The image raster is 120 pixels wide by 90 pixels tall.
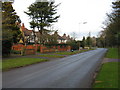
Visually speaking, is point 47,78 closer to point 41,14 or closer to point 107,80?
point 107,80

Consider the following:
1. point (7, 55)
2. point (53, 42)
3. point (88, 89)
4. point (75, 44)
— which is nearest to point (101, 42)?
point (75, 44)

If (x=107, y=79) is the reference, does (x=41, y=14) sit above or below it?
above

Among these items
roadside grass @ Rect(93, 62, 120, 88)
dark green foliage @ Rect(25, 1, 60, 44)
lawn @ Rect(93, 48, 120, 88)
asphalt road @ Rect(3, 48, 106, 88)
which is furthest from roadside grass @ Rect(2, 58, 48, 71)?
dark green foliage @ Rect(25, 1, 60, 44)

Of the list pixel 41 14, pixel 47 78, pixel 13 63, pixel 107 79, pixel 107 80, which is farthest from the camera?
pixel 41 14

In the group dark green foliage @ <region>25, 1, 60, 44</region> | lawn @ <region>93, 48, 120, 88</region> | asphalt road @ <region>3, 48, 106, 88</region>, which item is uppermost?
dark green foliage @ <region>25, 1, 60, 44</region>

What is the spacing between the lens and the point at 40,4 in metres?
45.5

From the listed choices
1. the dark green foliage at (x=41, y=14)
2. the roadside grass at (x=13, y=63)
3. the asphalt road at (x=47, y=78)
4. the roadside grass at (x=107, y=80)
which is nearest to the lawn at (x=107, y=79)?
the roadside grass at (x=107, y=80)

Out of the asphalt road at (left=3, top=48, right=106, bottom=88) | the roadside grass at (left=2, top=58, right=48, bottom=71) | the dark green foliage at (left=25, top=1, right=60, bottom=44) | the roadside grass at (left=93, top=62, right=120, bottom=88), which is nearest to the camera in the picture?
the roadside grass at (left=93, top=62, right=120, bottom=88)

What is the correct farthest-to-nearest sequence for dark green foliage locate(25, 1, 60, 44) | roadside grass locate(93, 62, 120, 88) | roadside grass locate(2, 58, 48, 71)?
dark green foliage locate(25, 1, 60, 44) → roadside grass locate(2, 58, 48, 71) → roadside grass locate(93, 62, 120, 88)

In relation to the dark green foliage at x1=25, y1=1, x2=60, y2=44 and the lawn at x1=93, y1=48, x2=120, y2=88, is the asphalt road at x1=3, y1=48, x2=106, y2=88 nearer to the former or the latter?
the lawn at x1=93, y1=48, x2=120, y2=88

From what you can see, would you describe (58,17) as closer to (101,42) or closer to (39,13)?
(39,13)

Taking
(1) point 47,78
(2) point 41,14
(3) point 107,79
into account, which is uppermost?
(2) point 41,14

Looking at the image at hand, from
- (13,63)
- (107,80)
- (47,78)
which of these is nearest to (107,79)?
(107,80)

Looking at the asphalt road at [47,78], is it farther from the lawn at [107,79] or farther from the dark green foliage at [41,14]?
the dark green foliage at [41,14]
